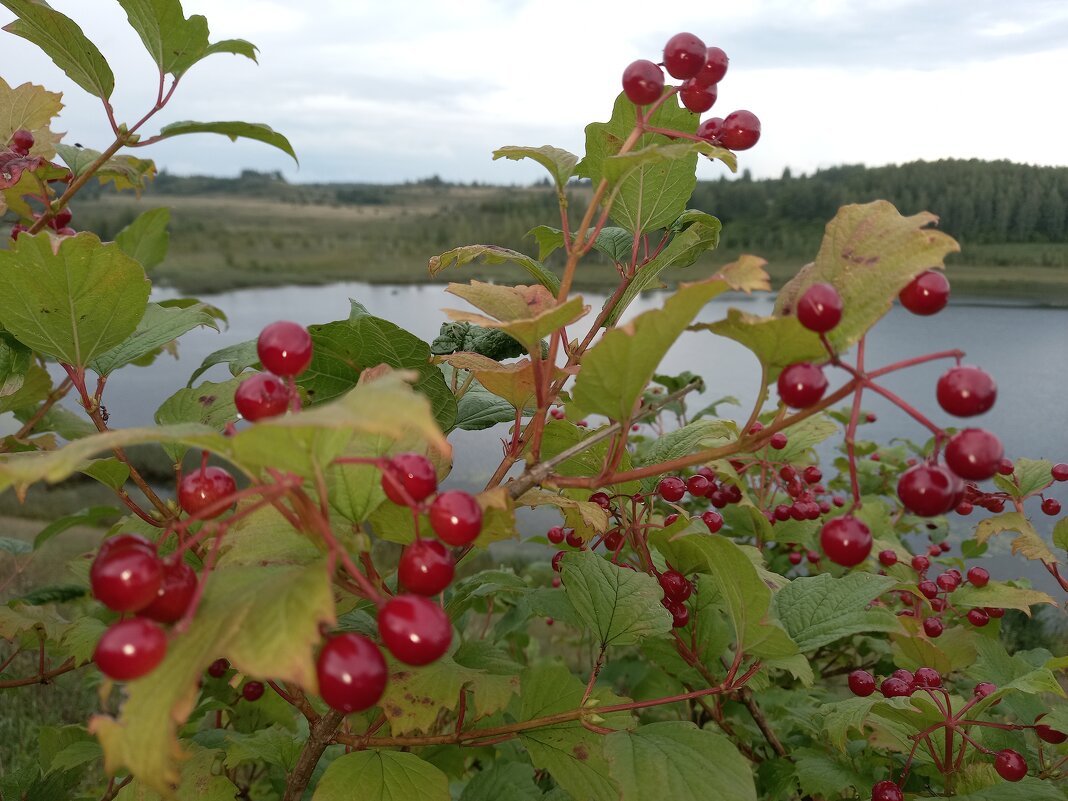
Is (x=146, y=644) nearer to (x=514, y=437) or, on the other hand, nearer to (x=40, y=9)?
(x=514, y=437)

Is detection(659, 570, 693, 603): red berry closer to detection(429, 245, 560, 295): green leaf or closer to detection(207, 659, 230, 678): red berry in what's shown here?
detection(429, 245, 560, 295): green leaf

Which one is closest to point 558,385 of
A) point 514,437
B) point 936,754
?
point 514,437

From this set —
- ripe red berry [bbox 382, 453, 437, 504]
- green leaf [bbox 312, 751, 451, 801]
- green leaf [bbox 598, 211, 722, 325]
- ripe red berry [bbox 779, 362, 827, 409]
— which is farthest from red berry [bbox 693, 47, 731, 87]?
green leaf [bbox 312, 751, 451, 801]

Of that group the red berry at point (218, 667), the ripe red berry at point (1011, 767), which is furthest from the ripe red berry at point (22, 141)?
the ripe red berry at point (1011, 767)

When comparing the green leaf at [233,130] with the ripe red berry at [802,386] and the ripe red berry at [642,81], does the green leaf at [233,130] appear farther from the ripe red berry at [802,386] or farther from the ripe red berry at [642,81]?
the ripe red berry at [802,386]

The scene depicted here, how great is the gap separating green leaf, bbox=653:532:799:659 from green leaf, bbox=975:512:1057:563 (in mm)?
689

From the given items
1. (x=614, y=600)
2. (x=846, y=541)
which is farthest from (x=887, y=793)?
(x=846, y=541)

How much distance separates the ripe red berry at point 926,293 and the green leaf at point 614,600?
14.8 inches

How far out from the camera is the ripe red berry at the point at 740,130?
50cm

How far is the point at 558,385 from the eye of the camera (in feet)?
1.78

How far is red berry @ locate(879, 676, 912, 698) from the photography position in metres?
0.77

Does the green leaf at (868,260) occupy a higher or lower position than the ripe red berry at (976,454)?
higher

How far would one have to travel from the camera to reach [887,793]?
711mm

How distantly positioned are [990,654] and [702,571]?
0.44 meters
